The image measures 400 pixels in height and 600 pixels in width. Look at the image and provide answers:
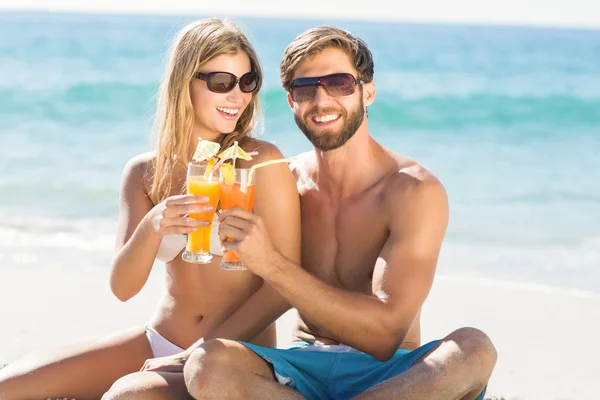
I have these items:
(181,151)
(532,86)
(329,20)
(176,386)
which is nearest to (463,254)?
(181,151)

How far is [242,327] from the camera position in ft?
14.3

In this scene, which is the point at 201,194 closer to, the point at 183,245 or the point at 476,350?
the point at 183,245

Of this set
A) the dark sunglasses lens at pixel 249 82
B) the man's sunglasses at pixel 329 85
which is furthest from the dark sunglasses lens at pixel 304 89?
A: the dark sunglasses lens at pixel 249 82

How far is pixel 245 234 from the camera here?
375cm

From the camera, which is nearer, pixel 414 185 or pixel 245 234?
pixel 245 234

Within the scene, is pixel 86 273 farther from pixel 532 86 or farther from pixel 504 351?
pixel 532 86

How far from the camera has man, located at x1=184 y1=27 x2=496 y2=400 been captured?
12.7 feet

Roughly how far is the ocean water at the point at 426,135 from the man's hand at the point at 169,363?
4.26 feet

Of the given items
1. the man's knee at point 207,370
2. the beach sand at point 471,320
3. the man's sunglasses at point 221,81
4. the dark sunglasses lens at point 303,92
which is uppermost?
the man's sunglasses at point 221,81

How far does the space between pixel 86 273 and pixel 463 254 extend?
3.76 meters

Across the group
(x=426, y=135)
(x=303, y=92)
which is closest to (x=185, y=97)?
(x=303, y=92)

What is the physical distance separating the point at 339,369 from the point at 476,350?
24.2 inches

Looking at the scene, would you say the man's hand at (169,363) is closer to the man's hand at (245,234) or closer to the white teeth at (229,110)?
the man's hand at (245,234)

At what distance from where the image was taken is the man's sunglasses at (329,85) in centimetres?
446
